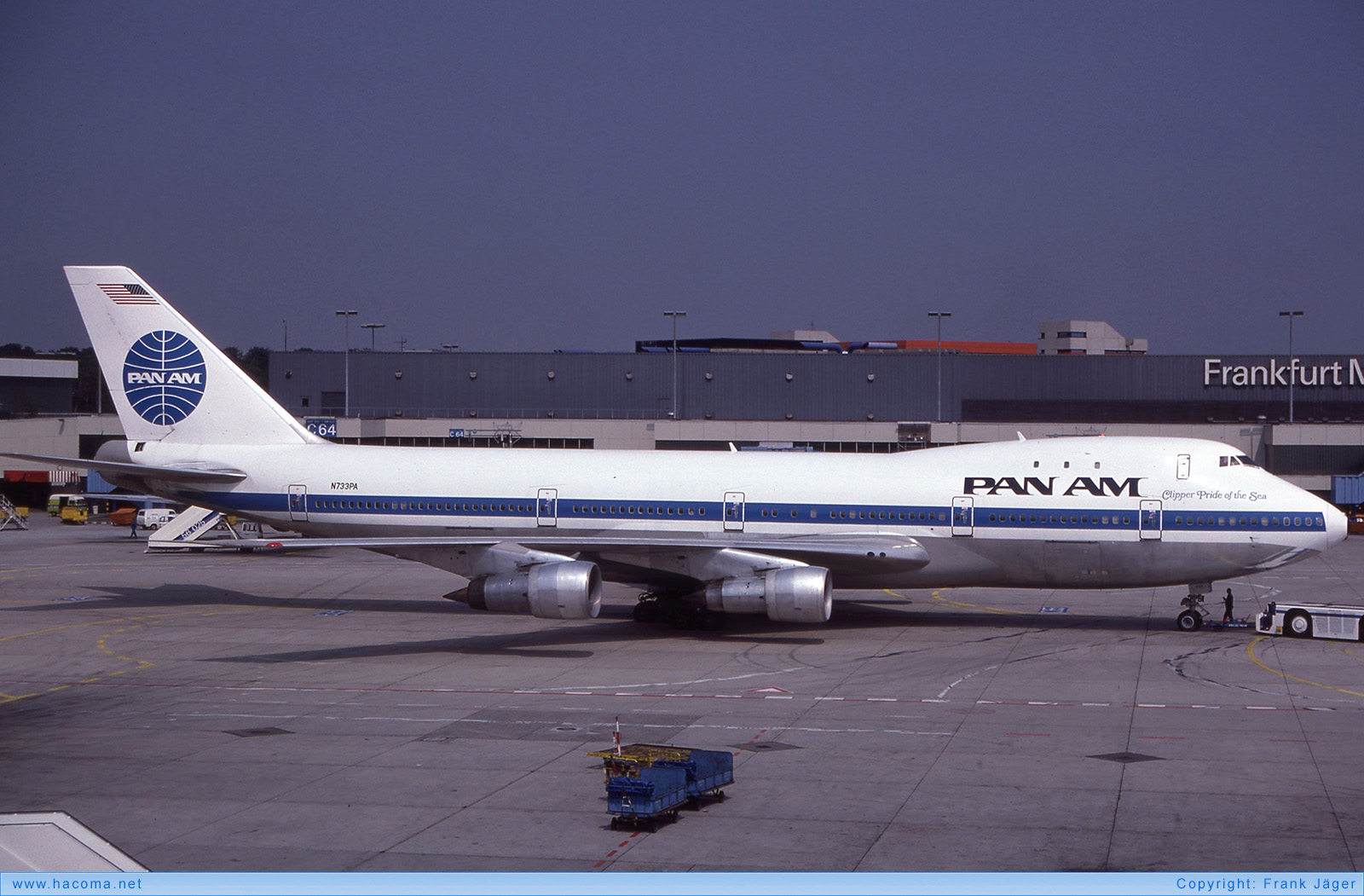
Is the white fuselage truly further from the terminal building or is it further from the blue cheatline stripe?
the terminal building

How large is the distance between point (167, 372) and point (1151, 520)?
28.8m

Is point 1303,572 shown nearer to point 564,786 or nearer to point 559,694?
point 559,694

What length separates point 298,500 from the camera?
36.5 meters

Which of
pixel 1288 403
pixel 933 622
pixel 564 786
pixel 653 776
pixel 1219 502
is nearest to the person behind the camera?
pixel 653 776

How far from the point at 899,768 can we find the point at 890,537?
1429cm

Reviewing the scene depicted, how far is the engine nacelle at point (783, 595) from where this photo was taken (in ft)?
97.3

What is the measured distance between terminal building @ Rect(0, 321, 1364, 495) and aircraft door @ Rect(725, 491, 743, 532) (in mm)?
41857

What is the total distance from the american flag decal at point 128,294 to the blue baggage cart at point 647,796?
92.3ft

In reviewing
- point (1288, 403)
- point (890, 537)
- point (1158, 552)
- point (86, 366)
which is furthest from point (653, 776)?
point (86, 366)

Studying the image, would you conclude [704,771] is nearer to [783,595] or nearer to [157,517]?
[783,595]

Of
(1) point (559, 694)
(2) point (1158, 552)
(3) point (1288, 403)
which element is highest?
(3) point (1288, 403)

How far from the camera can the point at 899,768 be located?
18844mm

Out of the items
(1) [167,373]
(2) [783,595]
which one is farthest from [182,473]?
(2) [783,595]

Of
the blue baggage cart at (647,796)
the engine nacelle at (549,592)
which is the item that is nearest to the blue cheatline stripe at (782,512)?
the engine nacelle at (549,592)
